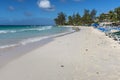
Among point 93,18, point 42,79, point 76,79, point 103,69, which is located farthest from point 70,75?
point 93,18

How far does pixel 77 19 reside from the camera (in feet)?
425

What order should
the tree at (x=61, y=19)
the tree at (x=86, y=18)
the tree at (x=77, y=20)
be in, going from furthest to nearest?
the tree at (x=61, y=19) → the tree at (x=77, y=20) → the tree at (x=86, y=18)

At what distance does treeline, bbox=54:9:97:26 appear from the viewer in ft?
394

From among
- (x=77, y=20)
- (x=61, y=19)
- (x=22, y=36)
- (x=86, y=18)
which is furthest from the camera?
(x=61, y=19)

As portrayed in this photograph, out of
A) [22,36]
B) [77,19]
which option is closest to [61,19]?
[77,19]

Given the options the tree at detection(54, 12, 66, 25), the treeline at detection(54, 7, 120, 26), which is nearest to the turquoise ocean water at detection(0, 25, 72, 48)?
the treeline at detection(54, 7, 120, 26)

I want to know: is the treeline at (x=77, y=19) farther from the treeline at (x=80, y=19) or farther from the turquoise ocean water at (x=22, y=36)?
the turquoise ocean water at (x=22, y=36)

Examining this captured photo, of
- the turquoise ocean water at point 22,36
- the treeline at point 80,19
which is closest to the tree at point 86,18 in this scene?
the treeline at point 80,19

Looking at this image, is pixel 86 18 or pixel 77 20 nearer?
pixel 86 18

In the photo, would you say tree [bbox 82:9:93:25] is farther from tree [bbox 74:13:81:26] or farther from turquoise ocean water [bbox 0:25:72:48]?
turquoise ocean water [bbox 0:25:72:48]

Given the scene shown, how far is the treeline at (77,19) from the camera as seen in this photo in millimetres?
120062

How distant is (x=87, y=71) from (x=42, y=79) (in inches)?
69.0

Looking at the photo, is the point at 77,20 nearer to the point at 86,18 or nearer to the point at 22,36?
the point at 86,18

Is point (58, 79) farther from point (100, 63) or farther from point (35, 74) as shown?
point (100, 63)
